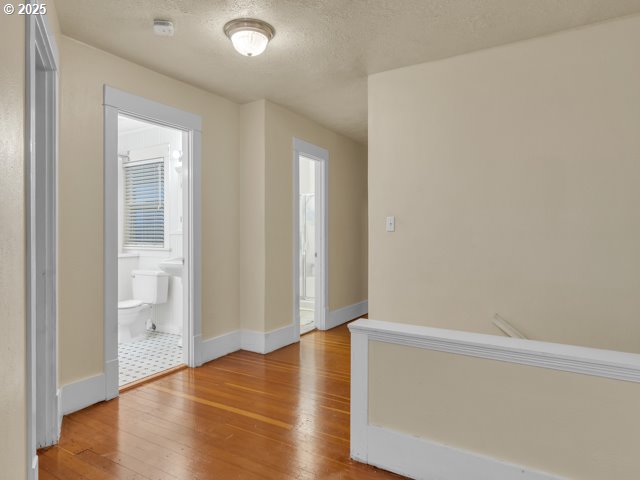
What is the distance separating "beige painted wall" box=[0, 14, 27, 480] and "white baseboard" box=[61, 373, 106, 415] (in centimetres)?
131

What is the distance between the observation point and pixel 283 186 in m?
4.16

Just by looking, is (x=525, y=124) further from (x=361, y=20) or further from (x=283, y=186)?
(x=283, y=186)

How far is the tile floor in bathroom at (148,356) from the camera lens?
A: 3377 millimetres

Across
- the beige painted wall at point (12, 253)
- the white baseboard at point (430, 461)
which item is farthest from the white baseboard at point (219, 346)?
the beige painted wall at point (12, 253)

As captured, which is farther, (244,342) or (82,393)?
(244,342)

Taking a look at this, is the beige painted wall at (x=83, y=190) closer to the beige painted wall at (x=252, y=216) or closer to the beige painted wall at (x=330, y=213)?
the beige painted wall at (x=252, y=216)

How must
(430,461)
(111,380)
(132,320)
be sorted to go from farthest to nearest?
(132,320), (111,380), (430,461)

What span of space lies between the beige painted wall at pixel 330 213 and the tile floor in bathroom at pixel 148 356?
97 centimetres

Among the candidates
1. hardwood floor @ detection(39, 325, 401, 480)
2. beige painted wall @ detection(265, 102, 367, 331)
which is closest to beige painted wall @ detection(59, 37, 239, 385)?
hardwood floor @ detection(39, 325, 401, 480)

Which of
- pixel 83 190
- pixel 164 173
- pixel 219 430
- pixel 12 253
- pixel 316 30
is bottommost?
pixel 219 430

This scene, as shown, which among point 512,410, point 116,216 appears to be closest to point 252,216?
point 116,216

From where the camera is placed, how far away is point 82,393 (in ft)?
8.80

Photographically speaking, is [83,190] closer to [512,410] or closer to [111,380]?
[111,380]

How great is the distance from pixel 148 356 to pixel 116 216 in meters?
1.57
